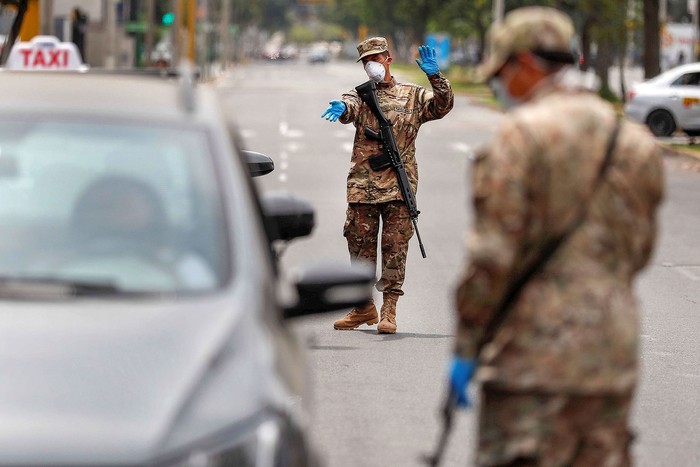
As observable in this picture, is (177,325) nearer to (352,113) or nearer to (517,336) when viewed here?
(517,336)

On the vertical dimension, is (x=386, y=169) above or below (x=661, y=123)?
above

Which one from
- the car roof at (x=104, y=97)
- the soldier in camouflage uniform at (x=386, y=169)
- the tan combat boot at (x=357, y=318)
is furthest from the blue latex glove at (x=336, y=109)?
the car roof at (x=104, y=97)

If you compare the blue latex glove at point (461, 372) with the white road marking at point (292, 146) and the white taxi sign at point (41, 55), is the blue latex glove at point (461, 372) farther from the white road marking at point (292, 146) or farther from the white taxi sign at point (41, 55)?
the white road marking at point (292, 146)

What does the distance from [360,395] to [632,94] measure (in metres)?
26.1

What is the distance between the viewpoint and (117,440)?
3.40 meters

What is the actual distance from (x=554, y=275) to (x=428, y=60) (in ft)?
21.4

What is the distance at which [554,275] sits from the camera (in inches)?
158

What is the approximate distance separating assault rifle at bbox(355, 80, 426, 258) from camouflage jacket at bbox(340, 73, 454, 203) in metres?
0.04

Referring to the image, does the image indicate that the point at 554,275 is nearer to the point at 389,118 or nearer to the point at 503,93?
the point at 503,93

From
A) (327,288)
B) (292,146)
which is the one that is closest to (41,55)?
(292,146)

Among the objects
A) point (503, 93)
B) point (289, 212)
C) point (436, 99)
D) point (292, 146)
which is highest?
point (503, 93)

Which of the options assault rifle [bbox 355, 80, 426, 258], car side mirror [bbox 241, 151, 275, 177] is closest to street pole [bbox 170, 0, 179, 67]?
assault rifle [bbox 355, 80, 426, 258]

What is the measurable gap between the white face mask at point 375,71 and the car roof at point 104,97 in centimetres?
473

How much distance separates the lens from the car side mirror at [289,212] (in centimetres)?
514
